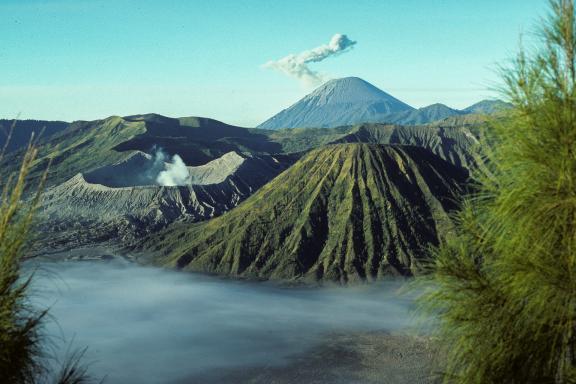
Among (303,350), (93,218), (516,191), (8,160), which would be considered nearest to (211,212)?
(93,218)

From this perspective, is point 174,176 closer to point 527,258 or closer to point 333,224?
point 333,224

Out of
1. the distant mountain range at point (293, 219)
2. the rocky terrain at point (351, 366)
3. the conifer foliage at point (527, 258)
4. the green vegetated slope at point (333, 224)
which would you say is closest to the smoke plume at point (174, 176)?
the distant mountain range at point (293, 219)

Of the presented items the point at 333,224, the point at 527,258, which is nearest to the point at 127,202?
the point at 333,224

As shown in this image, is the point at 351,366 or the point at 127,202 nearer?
the point at 351,366

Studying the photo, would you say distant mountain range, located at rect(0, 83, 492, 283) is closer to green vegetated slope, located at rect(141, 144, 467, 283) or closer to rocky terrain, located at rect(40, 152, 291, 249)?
green vegetated slope, located at rect(141, 144, 467, 283)

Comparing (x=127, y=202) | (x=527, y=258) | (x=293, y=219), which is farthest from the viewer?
(x=127, y=202)

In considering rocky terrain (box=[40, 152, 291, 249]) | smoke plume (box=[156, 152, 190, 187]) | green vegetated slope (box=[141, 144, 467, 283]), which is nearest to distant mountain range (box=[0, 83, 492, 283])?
green vegetated slope (box=[141, 144, 467, 283])
